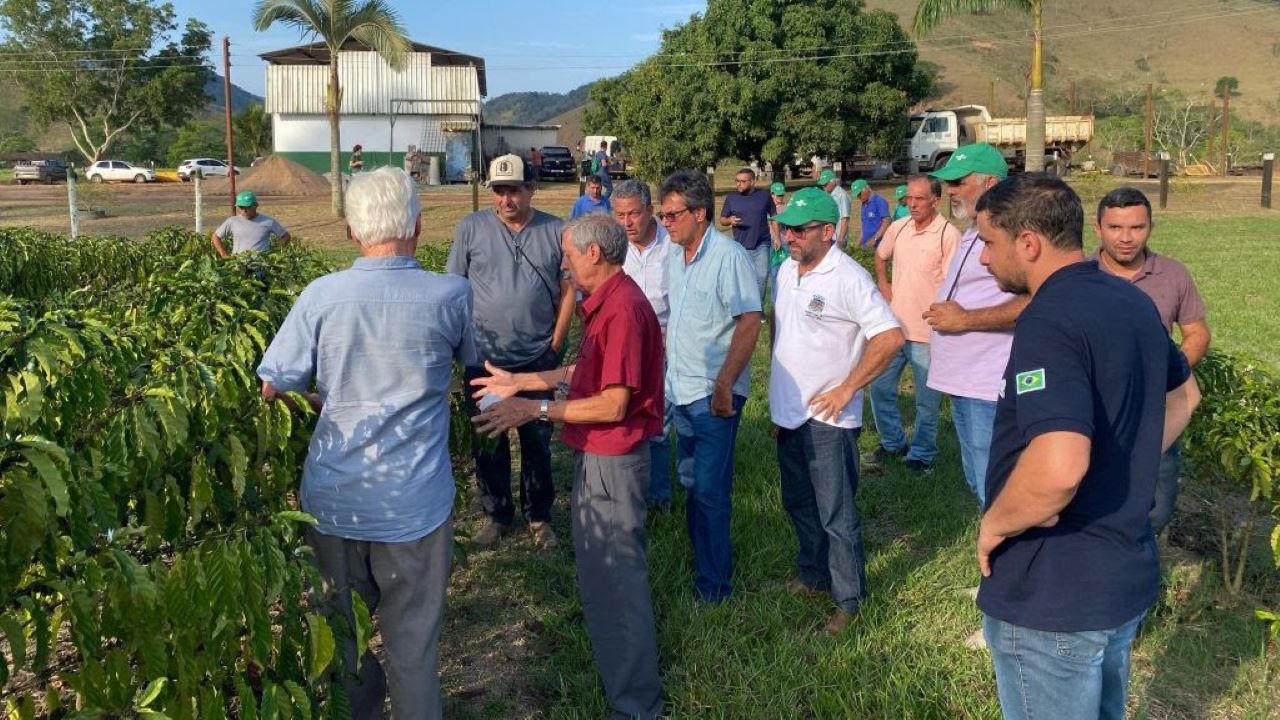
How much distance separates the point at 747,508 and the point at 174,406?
352cm

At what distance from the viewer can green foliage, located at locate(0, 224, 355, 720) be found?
1891 mm

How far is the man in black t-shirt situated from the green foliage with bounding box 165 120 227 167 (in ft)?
209

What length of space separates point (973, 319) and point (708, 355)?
1.08 metres

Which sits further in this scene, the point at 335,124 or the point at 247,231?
the point at 335,124

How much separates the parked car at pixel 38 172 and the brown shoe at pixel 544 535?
139 ft

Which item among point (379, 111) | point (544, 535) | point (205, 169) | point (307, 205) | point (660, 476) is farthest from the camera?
point (205, 169)

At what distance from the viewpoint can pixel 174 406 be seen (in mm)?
2326

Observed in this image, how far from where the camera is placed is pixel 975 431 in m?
4.17

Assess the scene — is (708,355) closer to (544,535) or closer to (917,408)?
(544,535)

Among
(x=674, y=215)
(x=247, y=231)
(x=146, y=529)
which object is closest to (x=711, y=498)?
(x=674, y=215)

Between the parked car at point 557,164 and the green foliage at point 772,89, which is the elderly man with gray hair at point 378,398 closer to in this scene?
the green foliage at point 772,89

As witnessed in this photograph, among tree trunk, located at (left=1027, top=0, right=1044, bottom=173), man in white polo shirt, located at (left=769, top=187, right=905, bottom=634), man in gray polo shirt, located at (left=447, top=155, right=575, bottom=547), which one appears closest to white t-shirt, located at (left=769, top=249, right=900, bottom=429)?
man in white polo shirt, located at (left=769, top=187, right=905, bottom=634)

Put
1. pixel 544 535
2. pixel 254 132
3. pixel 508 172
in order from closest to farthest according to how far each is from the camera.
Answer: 1. pixel 508 172
2. pixel 544 535
3. pixel 254 132

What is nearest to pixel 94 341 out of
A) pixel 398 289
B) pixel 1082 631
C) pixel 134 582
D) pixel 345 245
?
pixel 398 289
